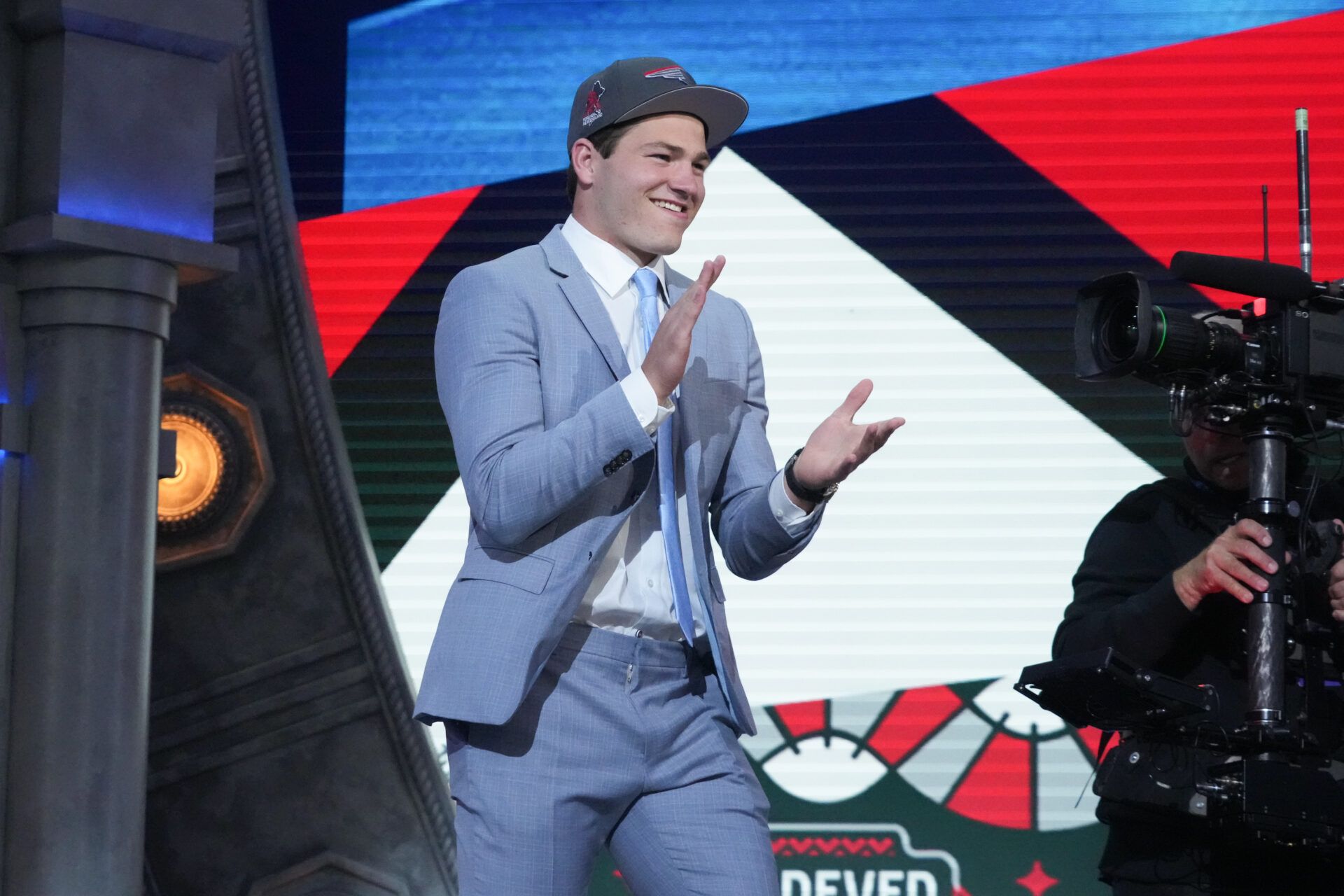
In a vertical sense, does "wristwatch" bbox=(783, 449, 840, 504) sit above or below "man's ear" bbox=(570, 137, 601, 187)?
below

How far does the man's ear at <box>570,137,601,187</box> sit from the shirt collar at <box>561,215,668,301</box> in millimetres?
70

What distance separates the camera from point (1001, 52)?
14.0 feet

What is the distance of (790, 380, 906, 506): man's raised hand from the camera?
190 centimetres

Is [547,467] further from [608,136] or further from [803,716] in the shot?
[803,716]

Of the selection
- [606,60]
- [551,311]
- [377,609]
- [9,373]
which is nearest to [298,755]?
[377,609]

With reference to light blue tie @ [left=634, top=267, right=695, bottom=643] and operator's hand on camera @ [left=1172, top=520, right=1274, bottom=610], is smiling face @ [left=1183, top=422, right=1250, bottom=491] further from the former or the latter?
light blue tie @ [left=634, top=267, right=695, bottom=643]

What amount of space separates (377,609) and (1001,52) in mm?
2342

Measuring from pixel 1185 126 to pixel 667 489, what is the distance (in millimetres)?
2829

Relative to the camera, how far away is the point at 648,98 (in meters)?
2.08

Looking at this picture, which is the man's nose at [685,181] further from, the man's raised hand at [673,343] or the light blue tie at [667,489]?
the man's raised hand at [673,343]

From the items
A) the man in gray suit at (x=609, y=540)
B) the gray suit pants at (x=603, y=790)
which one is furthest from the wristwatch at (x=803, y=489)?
the gray suit pants at (x=603, y=790)

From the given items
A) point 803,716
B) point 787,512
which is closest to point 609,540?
point 787,512

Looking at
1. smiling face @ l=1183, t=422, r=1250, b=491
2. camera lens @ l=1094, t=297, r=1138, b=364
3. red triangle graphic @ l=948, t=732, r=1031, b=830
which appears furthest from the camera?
red triangle graphic @ l=948, t=732, r=1031, b=830

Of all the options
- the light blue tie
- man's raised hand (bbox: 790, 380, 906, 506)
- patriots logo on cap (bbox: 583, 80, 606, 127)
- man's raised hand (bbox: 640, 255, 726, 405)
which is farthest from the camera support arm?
patriots logo on cap (bbox: 583, 80, 606, 127)
